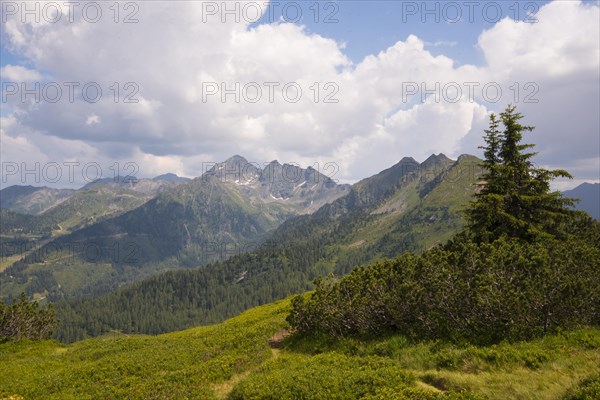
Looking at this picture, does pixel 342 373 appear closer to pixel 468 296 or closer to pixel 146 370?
pixel 468 296

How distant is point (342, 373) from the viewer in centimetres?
1639

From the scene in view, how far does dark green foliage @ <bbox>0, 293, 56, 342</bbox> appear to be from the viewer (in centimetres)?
4356

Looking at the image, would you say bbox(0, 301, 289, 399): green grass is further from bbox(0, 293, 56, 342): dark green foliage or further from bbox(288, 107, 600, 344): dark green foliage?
bbox(0, 293, 56, 342): dark green foliage

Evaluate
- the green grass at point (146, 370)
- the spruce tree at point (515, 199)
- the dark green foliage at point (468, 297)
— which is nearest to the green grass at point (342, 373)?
the green grass at point (146, 370)

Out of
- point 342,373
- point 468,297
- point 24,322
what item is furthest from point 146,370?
point 24,322

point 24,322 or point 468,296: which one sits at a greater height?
point 468,296

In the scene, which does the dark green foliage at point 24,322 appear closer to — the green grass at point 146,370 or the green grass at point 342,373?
the green grass at point 146,370

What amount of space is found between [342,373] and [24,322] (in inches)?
1840

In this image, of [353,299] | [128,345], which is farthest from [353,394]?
[128,345]

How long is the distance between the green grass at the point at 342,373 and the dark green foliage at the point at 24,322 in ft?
70.7

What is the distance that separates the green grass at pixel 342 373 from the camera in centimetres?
1360

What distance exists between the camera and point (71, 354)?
3241 cm

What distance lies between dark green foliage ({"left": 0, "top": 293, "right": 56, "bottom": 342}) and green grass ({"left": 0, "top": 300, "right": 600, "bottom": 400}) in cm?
2156

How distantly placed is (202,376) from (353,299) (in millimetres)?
10329
